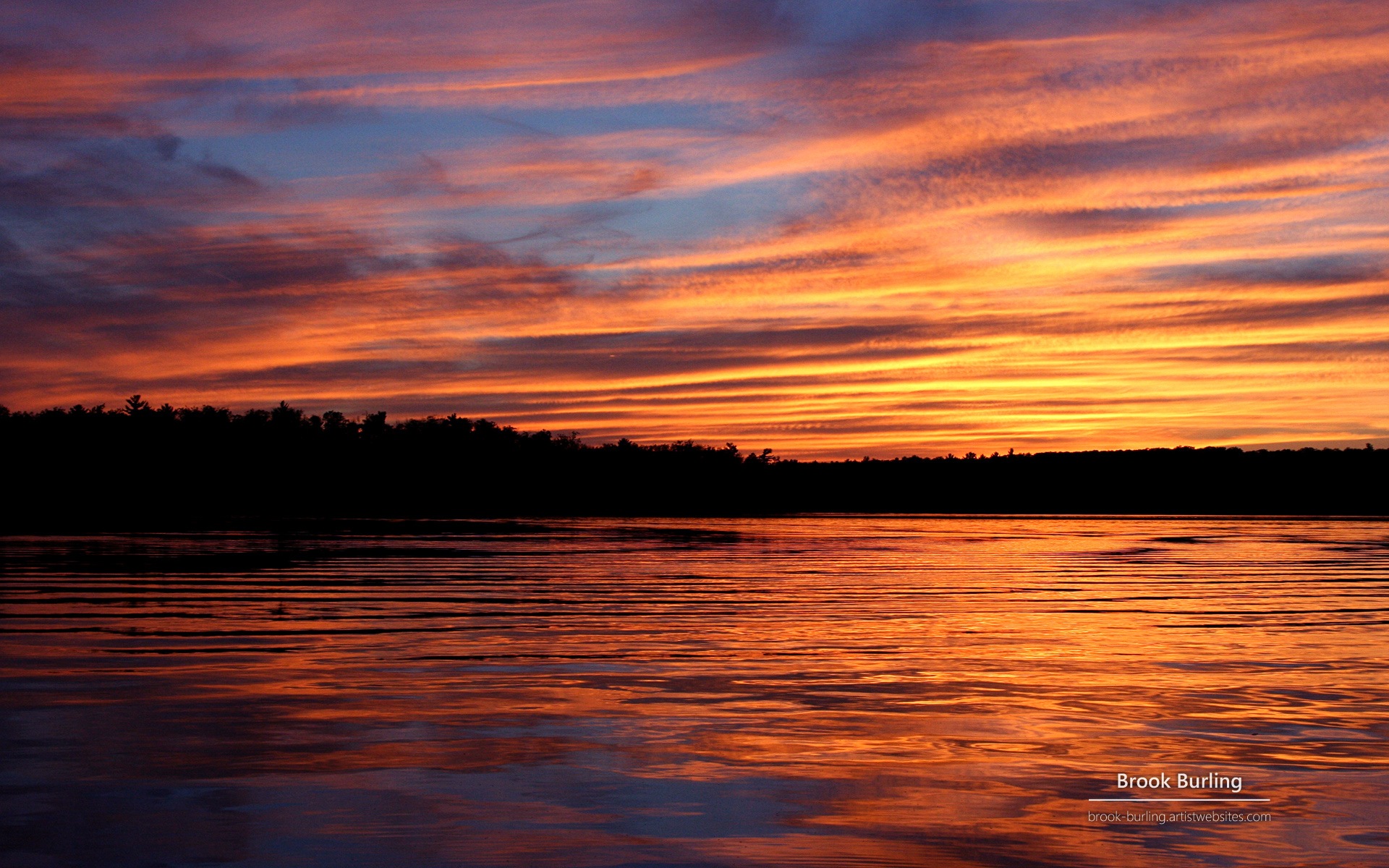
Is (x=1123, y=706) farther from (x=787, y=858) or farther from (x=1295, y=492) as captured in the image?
(x=1295, y=492)

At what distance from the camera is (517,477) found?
12875 cm

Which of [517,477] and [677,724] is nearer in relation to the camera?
[677,724]

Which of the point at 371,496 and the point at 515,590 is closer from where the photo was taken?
the point at 515,590

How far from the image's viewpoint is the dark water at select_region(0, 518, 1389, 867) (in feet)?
21.6

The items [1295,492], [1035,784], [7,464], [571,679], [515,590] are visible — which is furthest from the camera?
[1295,492]

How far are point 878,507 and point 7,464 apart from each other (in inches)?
3135

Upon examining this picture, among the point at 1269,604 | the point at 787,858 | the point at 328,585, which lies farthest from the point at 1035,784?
the point at 328,585

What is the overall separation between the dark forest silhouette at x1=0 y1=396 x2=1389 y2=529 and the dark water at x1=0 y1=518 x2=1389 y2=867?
66.4 m

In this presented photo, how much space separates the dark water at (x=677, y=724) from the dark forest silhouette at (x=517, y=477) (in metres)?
66.4

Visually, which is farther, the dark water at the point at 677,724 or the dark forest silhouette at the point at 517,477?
the dark forest silhouette at the point at 517,477

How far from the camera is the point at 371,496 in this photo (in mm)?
108938

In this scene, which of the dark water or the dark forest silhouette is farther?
the dark forest silhouette

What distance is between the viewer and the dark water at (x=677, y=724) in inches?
259

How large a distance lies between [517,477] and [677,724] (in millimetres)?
121001
